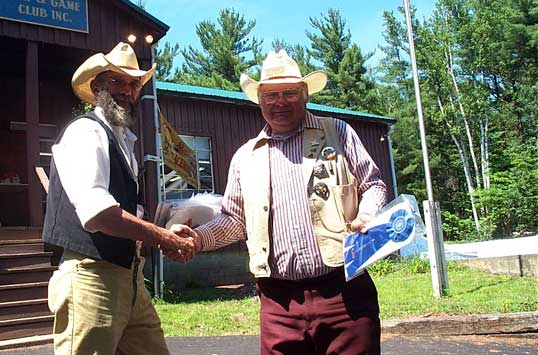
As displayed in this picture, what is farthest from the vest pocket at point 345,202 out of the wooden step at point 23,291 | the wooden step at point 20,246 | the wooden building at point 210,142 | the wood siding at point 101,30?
the wooden building at point 210,142

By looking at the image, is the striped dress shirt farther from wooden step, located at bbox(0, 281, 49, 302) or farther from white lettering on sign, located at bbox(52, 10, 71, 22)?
white lettering on sign, located at bbox(52, 10, 71, 22)

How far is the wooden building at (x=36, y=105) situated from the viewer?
7672 millimetres

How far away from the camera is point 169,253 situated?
8.93 ft

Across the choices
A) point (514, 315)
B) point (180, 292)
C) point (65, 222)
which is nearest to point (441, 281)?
point (514, 315)

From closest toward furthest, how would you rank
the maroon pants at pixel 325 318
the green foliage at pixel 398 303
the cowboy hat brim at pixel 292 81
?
the maroon pants at pixel 325 318 → the cowboy hat brim at pixel 292 81 → the green foliage at pixel 398 303

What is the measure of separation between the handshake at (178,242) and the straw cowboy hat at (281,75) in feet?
2.65

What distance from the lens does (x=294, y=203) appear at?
2674 millimetres

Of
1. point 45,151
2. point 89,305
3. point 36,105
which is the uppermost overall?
point 36,105

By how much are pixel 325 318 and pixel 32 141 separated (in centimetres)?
780

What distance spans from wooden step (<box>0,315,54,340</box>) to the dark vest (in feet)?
17.2

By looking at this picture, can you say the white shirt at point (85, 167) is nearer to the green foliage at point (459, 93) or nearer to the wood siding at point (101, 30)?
the wood siding at point (101, 30)

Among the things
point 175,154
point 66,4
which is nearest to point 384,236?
point 175,154

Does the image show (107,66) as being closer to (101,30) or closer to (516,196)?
(101,30)

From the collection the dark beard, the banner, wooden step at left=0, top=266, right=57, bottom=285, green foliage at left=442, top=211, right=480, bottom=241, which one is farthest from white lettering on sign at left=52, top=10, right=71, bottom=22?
green foliage at left=442, top=211, right=480, bottom=241
